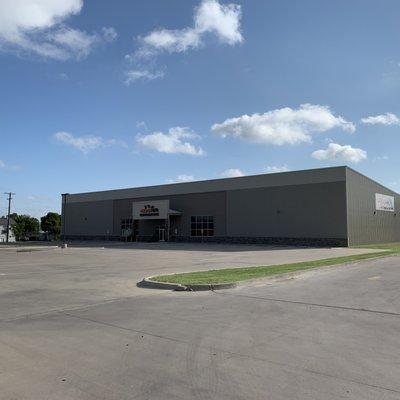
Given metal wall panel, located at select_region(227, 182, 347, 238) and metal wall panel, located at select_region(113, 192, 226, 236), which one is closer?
metal wall panel, located at select_region(227, 182, 347, 238)

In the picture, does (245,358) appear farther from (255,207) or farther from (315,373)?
(255,207)

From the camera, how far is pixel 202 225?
196ft

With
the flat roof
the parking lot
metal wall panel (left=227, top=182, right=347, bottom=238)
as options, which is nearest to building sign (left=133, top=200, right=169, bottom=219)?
the flat roof

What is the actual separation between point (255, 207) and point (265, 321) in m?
45.2

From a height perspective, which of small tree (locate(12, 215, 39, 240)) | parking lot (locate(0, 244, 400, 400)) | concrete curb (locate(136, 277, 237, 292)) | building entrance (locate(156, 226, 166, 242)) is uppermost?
small tree (locate(12, 215, 39, 240))

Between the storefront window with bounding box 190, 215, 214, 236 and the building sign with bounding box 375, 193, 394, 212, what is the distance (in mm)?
19876

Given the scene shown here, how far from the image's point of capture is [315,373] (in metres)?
6.07

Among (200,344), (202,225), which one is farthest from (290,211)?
(200,344)

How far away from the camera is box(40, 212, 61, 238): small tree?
12325 centimetres

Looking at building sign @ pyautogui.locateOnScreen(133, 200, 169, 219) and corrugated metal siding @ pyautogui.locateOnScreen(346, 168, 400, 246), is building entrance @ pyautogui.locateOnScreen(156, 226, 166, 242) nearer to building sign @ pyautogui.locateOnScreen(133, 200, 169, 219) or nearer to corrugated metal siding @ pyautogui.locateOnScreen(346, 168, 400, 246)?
building sign @ pyautogui.locateOnScreen(133, 200, 169, 219)

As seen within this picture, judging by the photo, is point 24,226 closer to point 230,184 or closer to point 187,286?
point 230,184

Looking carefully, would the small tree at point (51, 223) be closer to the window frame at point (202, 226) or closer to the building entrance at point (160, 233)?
the building entrance at point (160, 233)

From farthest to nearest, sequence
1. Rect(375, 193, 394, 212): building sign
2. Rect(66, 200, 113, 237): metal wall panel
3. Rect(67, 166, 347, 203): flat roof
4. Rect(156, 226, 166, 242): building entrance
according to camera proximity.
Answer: Rect(66, 200, 113, 237): metal wall panel, Rect(156, 226, 166, 242): building entrance, Rect(375, 193, 394, 212): building sign, Rect(67, 166, 347, 203): flat roof

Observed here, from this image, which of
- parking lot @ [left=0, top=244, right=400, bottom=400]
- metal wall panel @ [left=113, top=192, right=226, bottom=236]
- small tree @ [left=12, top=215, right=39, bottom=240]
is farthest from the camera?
small tree @ [left=12, top=215, right=39, bottom=240]
